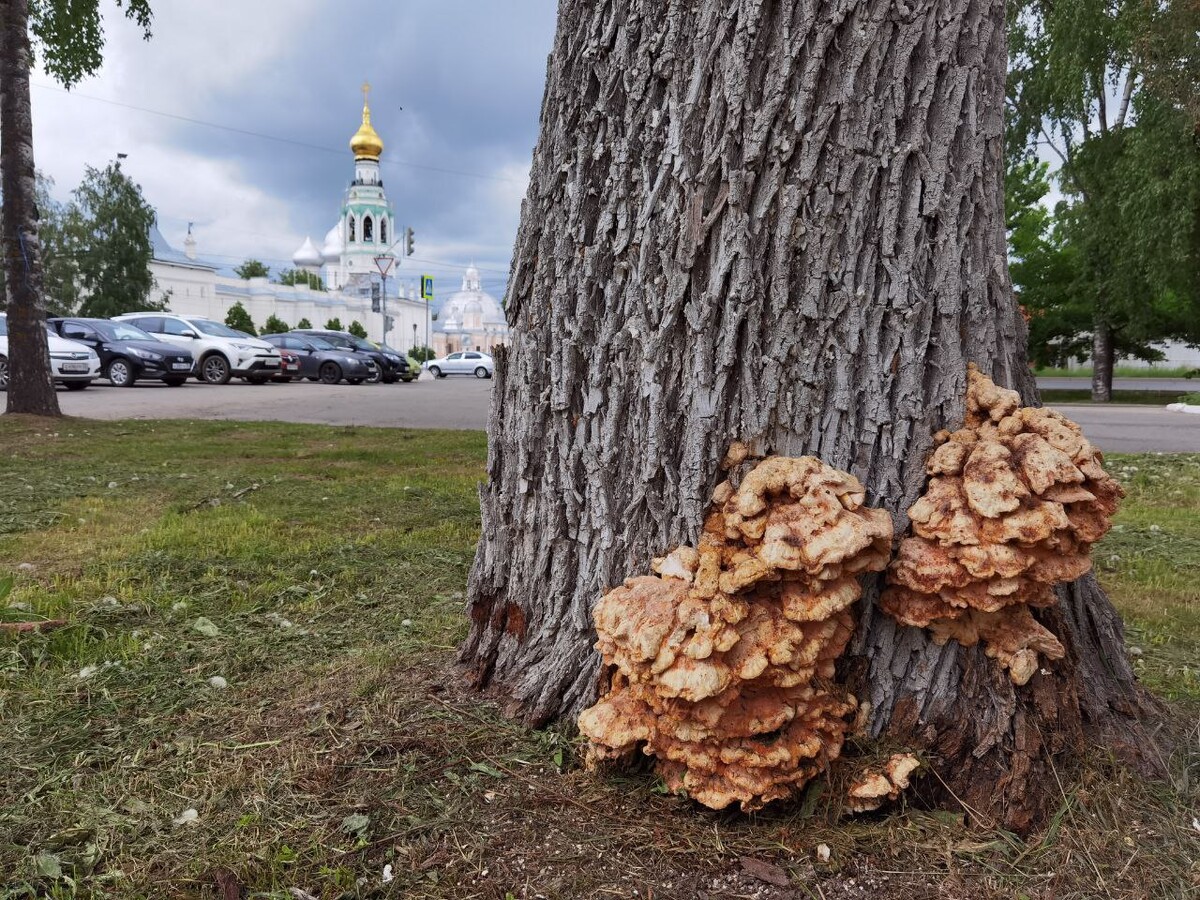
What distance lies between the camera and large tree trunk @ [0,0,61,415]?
8.89 metres

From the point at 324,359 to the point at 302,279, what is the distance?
58.9 meters

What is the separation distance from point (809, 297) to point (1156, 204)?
2117 cm

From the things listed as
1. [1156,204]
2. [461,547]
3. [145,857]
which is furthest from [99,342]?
[1156,204]

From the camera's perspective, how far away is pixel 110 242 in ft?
130

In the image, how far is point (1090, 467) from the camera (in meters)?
1.46

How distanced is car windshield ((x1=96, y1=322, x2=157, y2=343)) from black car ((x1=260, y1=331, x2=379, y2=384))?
446 cm

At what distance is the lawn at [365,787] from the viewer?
145 centimetres

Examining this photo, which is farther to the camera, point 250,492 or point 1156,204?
point 1156,204

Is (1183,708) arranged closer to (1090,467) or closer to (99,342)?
(1090,467)

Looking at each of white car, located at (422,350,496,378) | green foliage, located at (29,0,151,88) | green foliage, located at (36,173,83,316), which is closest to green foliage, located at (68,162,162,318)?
green foliage, located at (36,173,83,316)

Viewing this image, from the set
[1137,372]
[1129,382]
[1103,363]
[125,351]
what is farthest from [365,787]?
[1137,372]

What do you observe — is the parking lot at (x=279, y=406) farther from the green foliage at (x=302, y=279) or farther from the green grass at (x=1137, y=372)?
the green foliage at (x=302, y=279)

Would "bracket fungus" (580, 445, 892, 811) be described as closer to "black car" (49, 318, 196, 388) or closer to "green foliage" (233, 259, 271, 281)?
"black car" (49, 318, 196, 388)

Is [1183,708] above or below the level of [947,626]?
below
